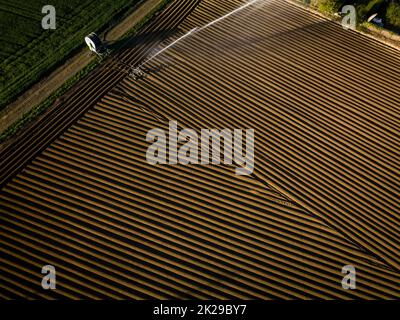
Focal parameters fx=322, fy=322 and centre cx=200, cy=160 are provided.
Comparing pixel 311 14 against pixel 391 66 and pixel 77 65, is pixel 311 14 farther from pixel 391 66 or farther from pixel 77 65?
pixel 77 65

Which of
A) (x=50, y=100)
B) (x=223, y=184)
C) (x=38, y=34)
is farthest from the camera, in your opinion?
(x=38, y=34)

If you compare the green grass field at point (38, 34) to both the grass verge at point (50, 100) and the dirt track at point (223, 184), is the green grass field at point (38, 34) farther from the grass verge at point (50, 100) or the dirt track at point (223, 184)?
the dirt track at point (223, 184)

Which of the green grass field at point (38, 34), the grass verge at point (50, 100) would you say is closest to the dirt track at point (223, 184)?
the grass verge at point (50, 100)

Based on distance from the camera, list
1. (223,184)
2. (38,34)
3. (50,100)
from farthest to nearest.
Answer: (38,34) → (50,100) → (223,184)

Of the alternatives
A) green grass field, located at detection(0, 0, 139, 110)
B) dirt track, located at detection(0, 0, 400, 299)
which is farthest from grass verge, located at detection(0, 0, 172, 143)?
green grass field, located at detection(0, 0, 139, 110)

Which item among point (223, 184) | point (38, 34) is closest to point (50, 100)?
point (38, 34)

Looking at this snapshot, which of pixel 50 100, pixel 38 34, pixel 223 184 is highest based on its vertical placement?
pixel 38 34

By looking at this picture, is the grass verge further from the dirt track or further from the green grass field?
the green grass field

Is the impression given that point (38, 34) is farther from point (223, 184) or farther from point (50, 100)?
point (223, 184)
